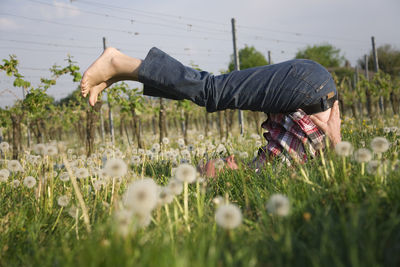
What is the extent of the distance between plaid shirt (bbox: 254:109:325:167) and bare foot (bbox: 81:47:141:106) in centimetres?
113

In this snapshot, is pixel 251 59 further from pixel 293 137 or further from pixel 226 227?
pixel 226 227

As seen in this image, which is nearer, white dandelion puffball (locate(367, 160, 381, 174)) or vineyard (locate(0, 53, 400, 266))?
vineyard (locate(0, 53, 400, 266))

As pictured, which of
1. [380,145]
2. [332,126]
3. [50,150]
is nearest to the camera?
[380,145]

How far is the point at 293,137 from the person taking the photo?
235cm

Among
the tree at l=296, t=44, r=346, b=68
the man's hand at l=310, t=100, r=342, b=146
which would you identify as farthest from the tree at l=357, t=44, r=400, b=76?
the man's hand at l=310, t=100, r=342, b=146

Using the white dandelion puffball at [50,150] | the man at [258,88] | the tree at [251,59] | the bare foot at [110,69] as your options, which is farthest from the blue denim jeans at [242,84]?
the tree at [251,59]

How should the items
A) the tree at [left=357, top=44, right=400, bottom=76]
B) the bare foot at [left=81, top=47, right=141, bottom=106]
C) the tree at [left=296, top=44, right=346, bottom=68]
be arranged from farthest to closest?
the tree at [left=296, top=44, right=346, bottom=68]
the tree at [left=357, top=44, right=400, bottom=76]
the bare foot at [left=81, top=47, right=141, bottom=106]

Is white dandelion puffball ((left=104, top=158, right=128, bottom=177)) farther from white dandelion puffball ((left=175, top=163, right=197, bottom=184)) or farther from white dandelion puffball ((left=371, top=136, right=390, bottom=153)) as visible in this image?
white dandelion puffball ((left=371, top=136, right=390, bottom=153))

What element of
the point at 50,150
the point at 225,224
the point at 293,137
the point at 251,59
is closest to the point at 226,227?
the point at 225,224

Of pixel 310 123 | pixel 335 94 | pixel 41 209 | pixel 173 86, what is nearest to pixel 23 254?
pixel 41 209

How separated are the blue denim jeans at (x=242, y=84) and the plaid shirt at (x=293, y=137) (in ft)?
0.44

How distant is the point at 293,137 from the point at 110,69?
1.46 m

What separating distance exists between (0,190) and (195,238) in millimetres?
1656

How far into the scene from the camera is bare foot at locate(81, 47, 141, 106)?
2199 mm
